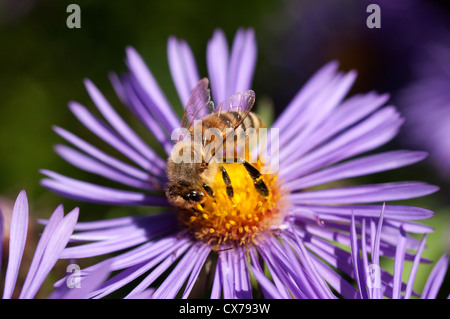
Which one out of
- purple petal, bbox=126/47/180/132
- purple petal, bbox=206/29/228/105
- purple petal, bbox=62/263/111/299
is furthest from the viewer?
purple petal, bbox=206/29/228/105

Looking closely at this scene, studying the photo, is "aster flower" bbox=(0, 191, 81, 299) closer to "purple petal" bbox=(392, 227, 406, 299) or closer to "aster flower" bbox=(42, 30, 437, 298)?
"aster flower" bbox=(42, 30, 437, 298)

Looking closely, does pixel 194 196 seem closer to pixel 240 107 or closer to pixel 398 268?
pixel 240 107

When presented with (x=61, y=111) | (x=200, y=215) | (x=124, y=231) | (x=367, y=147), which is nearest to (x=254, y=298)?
(x=200, y=215)

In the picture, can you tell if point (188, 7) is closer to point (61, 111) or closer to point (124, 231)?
point (61, 111)

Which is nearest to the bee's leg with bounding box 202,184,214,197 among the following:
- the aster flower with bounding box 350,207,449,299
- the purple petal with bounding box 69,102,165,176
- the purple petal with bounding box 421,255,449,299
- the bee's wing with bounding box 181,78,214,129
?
the bee's wing with bounding box 181,78,214,129

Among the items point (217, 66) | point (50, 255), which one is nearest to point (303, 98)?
point (217, 66)

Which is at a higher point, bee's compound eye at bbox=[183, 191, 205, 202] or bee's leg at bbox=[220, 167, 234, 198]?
bee's leg at bbox=[220, 167, 234, 198]

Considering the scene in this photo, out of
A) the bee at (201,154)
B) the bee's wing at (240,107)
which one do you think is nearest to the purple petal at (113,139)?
the bee at (201,154)
